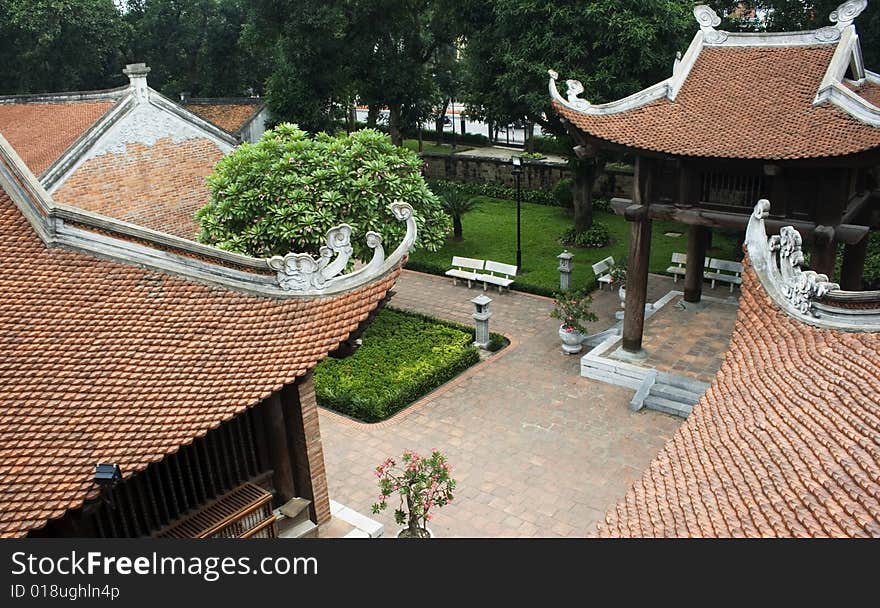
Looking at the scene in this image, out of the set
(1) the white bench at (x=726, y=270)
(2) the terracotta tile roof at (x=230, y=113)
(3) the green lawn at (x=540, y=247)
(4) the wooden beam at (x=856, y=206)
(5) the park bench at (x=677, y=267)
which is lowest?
(3) the green lawn at (x=540, y=247)

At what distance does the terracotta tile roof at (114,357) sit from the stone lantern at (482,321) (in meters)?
10.8

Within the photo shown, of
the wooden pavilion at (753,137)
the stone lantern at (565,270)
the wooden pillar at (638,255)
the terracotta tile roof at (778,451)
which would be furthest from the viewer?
the stone lantern at (565,270)

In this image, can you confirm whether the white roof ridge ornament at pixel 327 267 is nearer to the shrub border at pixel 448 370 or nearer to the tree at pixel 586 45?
the shrub border at pixel 448 370

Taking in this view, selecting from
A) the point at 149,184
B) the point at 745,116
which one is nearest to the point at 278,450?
the point at 745,116

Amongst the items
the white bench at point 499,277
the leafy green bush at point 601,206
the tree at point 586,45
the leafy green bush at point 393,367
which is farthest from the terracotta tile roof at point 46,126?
the leafy green bush at point 601,206

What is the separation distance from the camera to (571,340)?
781 inches

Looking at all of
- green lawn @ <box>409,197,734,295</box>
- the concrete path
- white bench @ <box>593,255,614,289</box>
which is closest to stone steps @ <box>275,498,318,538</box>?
the concrete path

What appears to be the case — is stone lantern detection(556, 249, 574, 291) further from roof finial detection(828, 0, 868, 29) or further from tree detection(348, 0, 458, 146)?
tree detection(348, 0, 458, 146)

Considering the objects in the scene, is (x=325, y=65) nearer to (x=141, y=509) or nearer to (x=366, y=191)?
(x=366, y=191)

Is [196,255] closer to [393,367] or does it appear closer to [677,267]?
[393,367]

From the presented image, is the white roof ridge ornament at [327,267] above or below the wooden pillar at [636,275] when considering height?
above

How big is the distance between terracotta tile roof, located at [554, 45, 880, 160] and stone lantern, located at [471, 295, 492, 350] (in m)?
5.99

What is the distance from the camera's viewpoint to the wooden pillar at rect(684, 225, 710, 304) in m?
20.8

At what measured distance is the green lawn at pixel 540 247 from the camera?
86.3 ft
